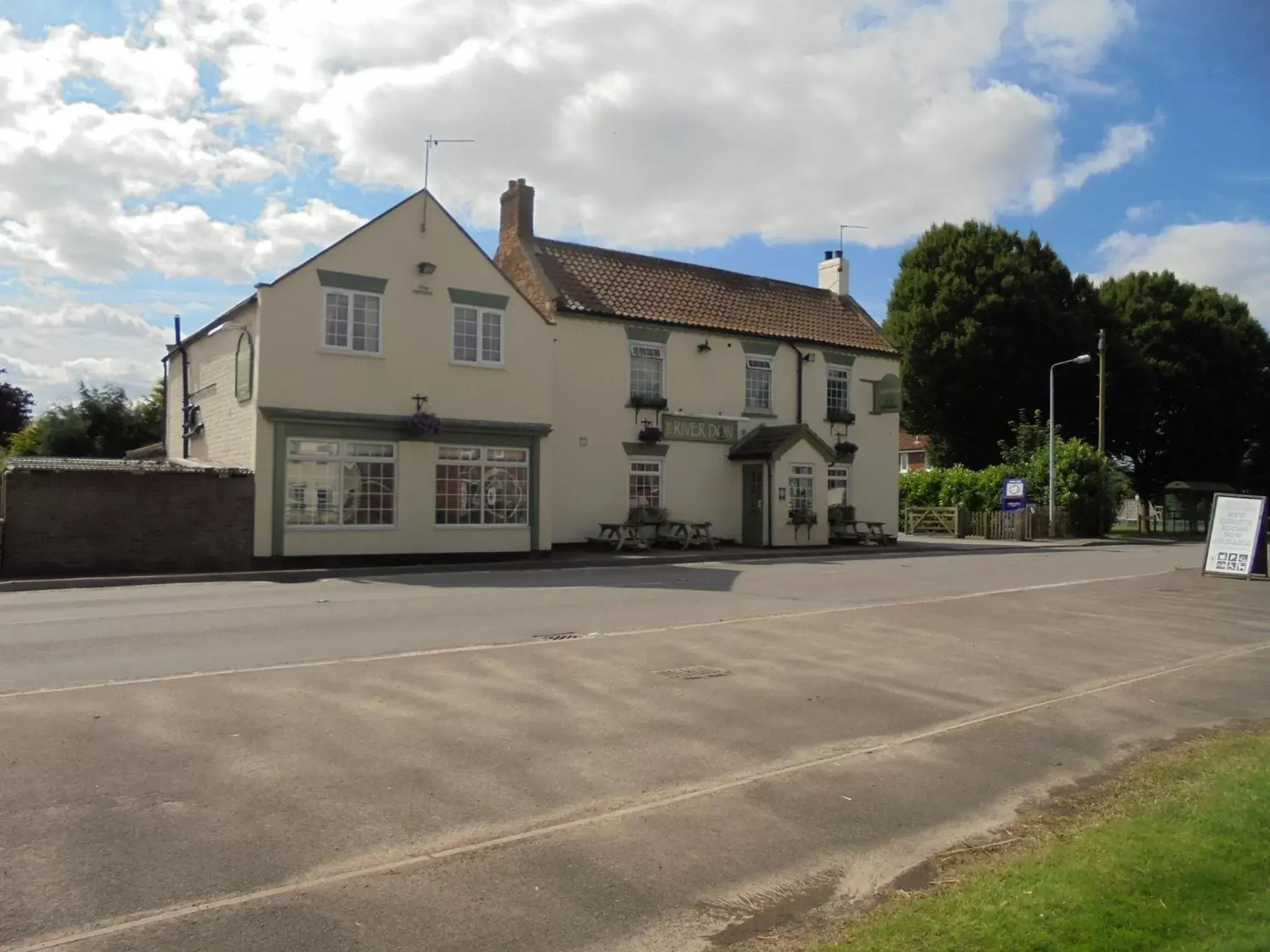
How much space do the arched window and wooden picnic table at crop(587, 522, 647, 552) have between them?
9581mm

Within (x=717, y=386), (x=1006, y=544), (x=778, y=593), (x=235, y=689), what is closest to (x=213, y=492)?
(x=778, y=593)

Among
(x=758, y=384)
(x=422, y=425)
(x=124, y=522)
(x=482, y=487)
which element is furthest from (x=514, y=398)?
(x=758, y=384)

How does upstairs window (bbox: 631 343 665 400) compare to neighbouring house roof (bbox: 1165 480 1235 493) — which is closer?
upstairs window (bbox: 631 343 665 400)

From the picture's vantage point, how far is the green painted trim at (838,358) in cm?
3334

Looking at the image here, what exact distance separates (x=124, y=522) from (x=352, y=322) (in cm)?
618

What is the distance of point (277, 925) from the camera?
14.0ft

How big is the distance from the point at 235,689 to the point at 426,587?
9.09 m

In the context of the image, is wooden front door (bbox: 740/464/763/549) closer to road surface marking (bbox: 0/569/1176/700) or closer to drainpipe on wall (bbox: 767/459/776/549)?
drainpipe on wall (bbox: 767/459/776/549)

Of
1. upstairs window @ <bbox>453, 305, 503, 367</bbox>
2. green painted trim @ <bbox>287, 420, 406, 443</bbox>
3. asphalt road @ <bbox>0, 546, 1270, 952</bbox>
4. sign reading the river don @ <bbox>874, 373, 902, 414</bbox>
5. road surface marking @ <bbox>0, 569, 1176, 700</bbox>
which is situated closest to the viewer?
asphalt road @ <bbox>0, 546, 1270, 952</bbox>

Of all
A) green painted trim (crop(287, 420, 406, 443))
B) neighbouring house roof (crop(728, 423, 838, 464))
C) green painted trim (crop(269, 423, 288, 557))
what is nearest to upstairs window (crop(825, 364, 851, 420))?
neighbouring house roof (crop(728, 423, 838, 464))

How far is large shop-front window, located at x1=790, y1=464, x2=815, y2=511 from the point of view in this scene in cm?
3028

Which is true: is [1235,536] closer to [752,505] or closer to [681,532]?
[752,505]

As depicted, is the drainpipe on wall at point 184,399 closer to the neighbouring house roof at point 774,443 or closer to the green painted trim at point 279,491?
the green painted trim at point 279,491

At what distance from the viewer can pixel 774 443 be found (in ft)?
97.6
